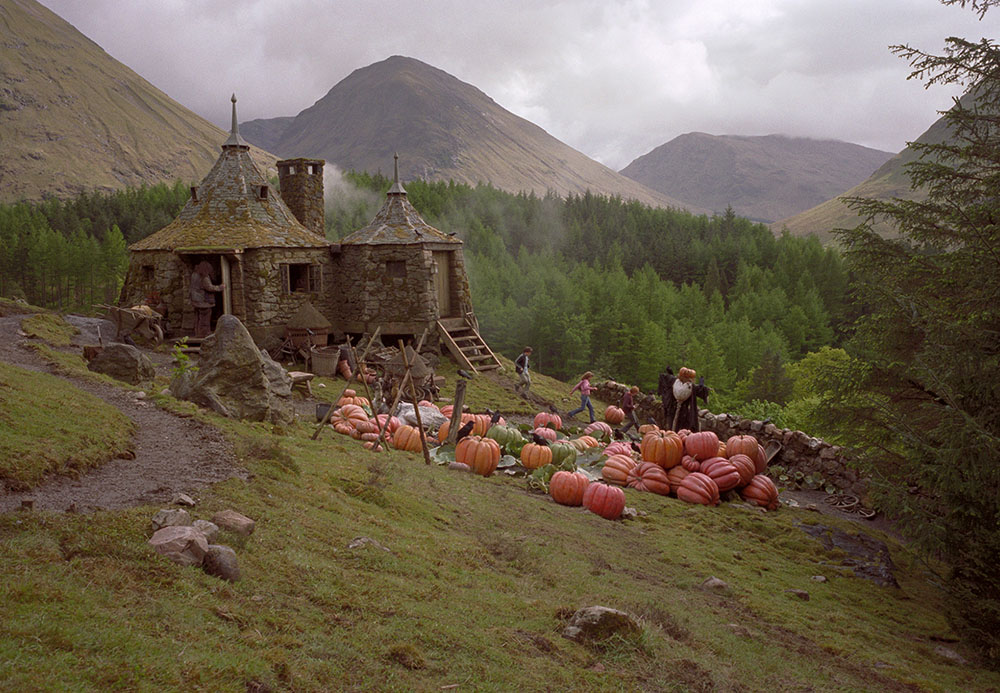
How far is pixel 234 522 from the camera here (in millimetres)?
7086

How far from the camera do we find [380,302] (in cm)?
2842

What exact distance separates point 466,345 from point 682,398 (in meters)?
13.0

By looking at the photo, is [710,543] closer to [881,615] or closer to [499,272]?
[881,615]

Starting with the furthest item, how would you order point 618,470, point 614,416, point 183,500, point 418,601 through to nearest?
1. point 614,416
2. point 618,470
3. point 183,500
4. point 418,601

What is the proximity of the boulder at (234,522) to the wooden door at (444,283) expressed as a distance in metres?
22.7

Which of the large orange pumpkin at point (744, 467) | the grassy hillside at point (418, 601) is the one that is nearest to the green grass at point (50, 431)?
the grassy hillside at point (418, 601)

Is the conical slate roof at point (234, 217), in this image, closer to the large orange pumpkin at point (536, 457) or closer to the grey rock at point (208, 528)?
the large orange pumpkin at point (536, 457)

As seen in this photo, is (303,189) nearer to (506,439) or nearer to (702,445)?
(506,439)

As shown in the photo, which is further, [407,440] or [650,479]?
[650,479]

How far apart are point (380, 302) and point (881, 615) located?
21.3 metres

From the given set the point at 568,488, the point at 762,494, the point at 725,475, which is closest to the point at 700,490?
the point at 725,475

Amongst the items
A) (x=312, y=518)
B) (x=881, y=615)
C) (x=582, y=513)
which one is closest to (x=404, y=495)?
(x=312, y=518)

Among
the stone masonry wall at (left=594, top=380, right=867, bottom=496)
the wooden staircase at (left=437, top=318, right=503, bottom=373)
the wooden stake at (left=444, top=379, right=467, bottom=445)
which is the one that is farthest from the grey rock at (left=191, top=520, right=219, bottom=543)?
the wooden staircase at (left=437, top=318, right=503, bottom=373)

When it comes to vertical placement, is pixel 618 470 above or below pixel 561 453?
below
